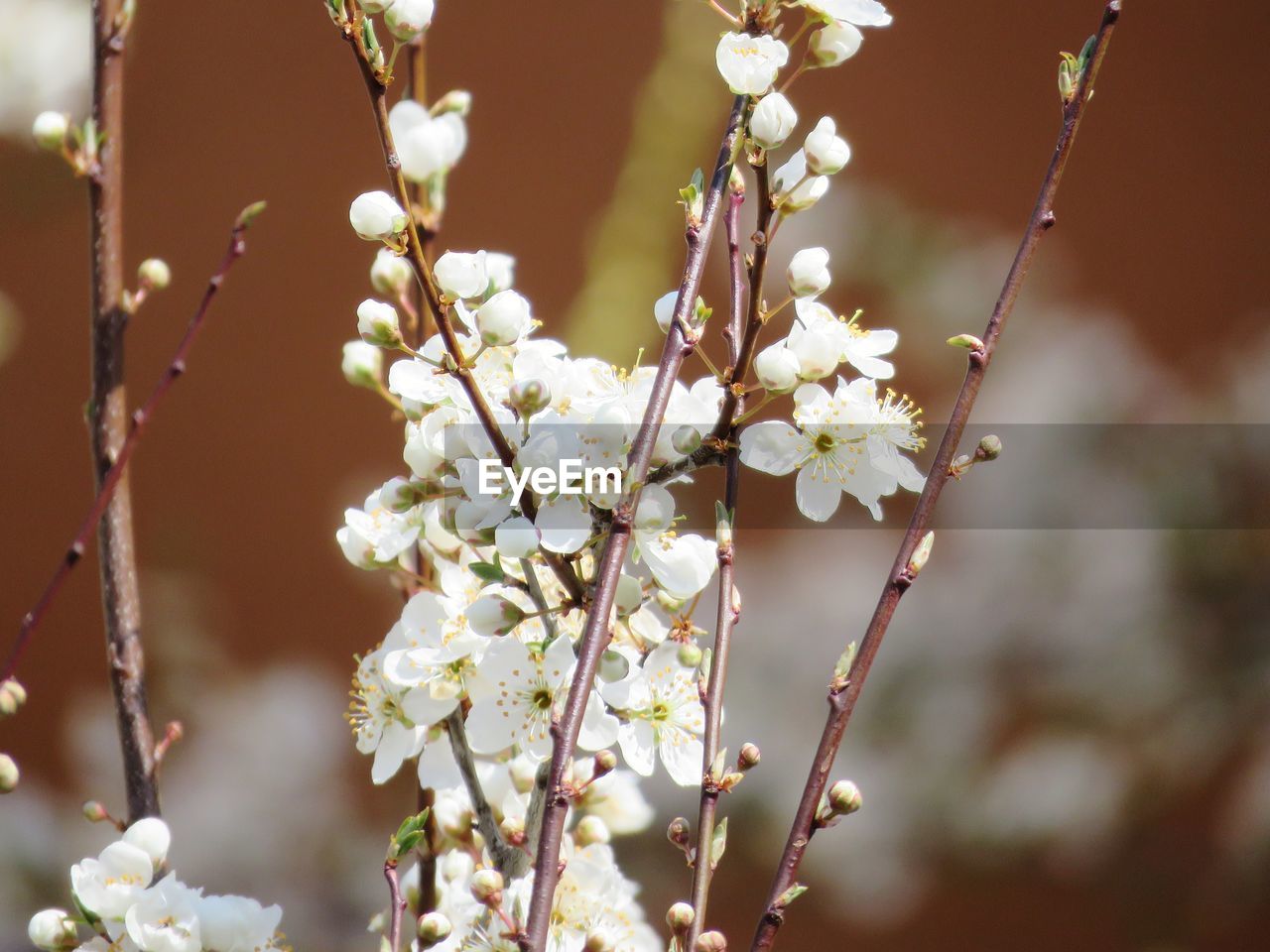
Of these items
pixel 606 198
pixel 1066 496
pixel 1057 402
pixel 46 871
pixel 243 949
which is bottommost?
pixel 243 949

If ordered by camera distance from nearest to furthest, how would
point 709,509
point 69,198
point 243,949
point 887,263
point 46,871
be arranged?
1. point 243,949
2. point 69,198
3. point 46,871
4. point 709,509
5. point 887,263

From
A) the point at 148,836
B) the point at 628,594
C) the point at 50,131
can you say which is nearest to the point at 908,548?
the point at 628,594

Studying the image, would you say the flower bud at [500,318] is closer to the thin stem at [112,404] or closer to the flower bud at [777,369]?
the flower bud at [777,369]

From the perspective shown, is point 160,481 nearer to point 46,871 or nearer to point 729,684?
point 46,871

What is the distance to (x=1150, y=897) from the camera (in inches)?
53.1

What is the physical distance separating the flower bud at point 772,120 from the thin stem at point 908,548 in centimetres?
10

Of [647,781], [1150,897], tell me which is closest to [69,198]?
[647,781]

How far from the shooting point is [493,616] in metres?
0.44

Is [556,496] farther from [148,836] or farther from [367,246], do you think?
[367,246]

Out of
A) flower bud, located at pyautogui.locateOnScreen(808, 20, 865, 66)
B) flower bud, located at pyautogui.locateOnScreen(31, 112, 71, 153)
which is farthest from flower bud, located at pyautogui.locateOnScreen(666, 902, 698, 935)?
flower bud, located at pyautogui.locateOnScreen(31, 112, 71, 153)

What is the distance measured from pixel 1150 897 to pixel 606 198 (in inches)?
43.0

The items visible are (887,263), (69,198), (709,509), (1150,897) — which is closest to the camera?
(69,198)

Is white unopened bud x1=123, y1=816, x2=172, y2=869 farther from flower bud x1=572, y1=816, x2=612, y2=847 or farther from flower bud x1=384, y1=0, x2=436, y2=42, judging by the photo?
flower bud x1=384, y1=0, x2=436, y2=42

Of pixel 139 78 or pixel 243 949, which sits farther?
pixel 139 78
